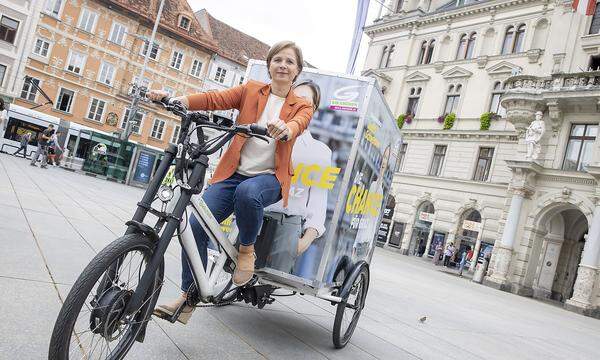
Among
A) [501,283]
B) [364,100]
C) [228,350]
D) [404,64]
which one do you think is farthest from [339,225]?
[404,64]

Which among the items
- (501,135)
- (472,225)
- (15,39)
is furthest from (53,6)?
(472,225)

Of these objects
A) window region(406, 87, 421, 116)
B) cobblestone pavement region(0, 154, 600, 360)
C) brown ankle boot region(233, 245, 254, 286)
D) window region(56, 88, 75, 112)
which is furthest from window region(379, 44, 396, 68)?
brown ankle boot region(233, 245, 254, 286)

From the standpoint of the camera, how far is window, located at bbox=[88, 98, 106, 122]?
38.8m

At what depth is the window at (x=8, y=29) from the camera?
33031 mm

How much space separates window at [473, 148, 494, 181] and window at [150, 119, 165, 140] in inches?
1075

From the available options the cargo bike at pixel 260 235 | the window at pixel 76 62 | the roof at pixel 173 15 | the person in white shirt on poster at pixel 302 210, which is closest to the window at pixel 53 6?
the window at pixel 76 62

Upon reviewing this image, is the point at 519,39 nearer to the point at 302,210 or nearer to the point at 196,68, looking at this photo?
the point at 196,68

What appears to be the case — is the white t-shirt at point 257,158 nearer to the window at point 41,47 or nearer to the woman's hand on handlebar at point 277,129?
the woman's hand on handlebar at point 277,129

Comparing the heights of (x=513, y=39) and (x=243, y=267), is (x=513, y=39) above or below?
above

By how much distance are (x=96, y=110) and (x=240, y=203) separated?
39.8 meters

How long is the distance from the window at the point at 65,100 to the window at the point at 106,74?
8.71ft

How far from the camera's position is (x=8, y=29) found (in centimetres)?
3328

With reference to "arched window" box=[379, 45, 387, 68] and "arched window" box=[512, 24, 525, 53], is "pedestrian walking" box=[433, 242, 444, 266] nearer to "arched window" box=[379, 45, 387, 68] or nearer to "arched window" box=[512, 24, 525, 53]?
"arched window" box=[512, 24, 525, 53]

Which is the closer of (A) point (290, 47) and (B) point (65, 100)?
(A) point (290, 47)
